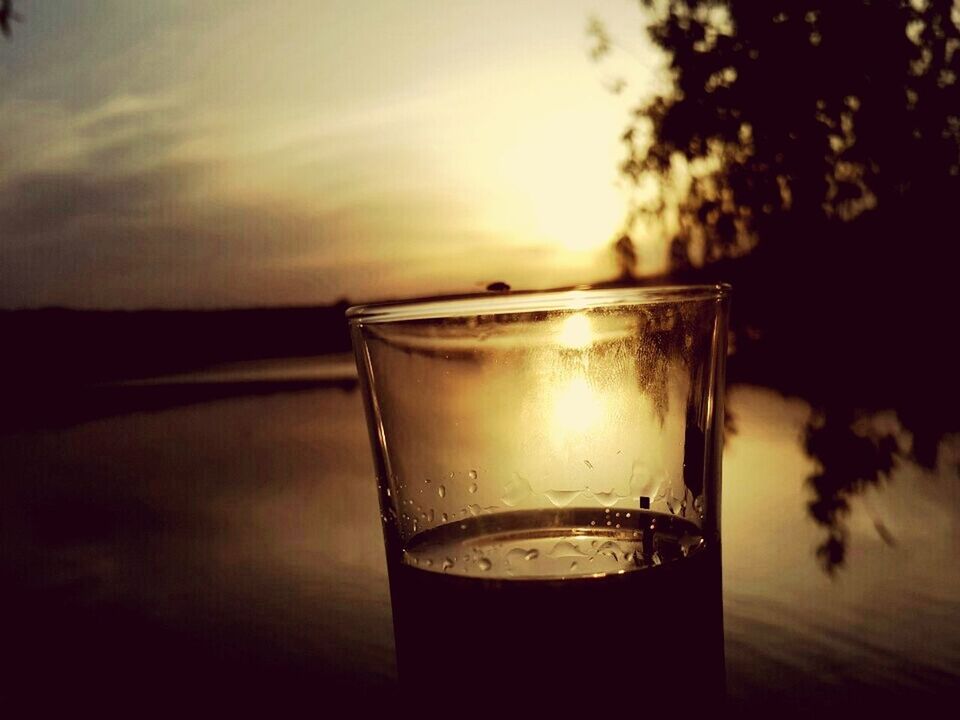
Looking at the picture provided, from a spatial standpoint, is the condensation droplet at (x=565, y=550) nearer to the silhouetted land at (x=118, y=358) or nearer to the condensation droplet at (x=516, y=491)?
the condensation droplet at (x=516, y=491)

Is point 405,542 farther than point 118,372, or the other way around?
point 118,372

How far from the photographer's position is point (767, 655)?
63 centimetres

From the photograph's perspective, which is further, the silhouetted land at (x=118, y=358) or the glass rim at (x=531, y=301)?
the silhouetted land at (x=118, y=358)

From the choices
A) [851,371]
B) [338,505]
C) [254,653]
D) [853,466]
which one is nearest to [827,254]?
[851,371]

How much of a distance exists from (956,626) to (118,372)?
2999 millimetres

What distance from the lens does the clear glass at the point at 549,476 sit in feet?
1.47

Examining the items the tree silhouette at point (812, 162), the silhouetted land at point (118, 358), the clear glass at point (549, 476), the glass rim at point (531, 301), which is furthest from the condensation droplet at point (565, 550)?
the tree silhouette at point (812, 162)

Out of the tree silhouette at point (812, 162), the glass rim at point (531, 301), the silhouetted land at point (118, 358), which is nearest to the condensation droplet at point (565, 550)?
the glass rim at point (531, 301)

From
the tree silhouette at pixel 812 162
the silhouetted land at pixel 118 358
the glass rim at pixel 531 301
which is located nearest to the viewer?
the glass rim at pixel 531 301

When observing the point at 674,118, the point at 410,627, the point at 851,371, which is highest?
the point at 674,118

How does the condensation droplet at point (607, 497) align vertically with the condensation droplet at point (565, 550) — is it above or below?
above

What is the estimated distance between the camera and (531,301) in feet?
1.49

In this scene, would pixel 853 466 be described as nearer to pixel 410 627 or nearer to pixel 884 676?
pixel 884 676

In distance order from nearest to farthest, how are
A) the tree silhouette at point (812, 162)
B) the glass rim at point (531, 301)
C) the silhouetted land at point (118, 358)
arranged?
the glass rim at point (531, 301)
the silhouetted land at point (118, 358)
the tree silhouette at point (812, 162)
